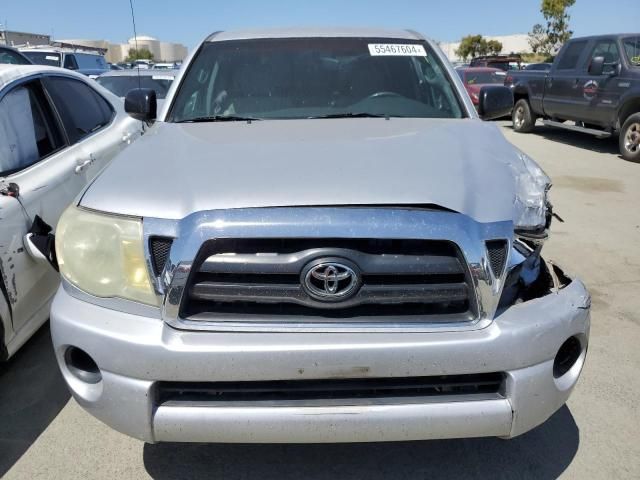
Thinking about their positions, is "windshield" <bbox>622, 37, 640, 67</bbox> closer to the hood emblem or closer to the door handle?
the door handle

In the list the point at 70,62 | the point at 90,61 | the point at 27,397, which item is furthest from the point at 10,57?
the point at 90,61

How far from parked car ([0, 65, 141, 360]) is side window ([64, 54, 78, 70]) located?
13655mm

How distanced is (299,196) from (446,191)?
1.78 ft

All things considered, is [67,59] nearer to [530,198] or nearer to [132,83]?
[132,83]

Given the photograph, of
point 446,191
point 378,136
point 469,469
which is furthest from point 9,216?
point 469,469

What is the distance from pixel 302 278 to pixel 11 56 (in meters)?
9.19

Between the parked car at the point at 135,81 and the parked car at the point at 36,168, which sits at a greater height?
the parked car at the point at 36,168

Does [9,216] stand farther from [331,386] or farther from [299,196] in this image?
[331,386]

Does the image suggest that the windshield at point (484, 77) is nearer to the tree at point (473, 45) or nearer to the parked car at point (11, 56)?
the parked car at point (11, 56)

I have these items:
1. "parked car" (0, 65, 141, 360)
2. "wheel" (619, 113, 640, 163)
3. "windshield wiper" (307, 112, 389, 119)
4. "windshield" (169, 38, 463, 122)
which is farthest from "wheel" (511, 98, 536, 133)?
"windshield wiper" (307, 112, 389, 119)

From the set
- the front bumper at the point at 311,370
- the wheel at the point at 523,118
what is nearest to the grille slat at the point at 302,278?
the front bumper at the point at 311,370

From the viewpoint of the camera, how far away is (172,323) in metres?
2.00

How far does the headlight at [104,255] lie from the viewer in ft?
6.70

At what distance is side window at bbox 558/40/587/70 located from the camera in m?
11.2
